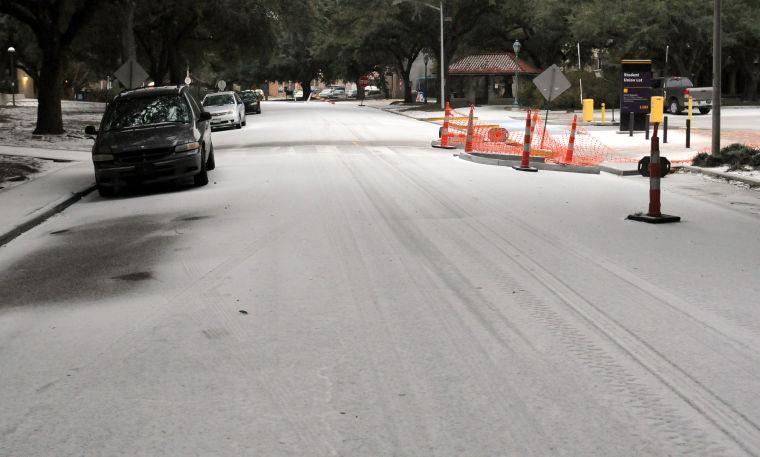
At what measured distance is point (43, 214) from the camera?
13.2m

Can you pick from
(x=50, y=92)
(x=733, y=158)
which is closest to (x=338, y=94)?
(x=50, y=92)

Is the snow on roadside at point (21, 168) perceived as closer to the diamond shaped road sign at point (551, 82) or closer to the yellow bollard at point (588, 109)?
the diamond shaped road sign at point (551, 82)

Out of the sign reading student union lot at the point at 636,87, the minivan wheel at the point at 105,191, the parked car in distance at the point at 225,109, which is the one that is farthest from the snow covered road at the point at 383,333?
the parked car in distance at the point at 225,109

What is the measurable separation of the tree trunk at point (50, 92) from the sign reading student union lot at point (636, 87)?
59.8 feet

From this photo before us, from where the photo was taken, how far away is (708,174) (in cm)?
1791

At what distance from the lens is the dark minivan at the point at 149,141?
51.2 feet

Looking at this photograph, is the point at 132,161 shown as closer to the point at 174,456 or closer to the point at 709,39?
the point at 174,456

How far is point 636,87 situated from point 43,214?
890 inches

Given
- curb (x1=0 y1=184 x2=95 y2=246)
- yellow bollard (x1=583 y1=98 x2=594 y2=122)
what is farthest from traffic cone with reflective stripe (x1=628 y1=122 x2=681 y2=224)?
→ yellow bollard (x1=583 y1=98 x2=594 y2=122)

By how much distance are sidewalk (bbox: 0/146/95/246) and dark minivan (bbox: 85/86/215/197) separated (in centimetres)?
77

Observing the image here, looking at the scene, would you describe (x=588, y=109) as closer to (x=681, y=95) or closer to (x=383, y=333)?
(x=681, y=95)

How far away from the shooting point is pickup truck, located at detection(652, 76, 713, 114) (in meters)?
45.2

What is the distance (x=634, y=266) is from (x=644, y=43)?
163 feet

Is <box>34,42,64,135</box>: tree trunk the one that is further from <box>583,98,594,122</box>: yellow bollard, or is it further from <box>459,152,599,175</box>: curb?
<box>583,98,594,122</box>: yellow bollard
